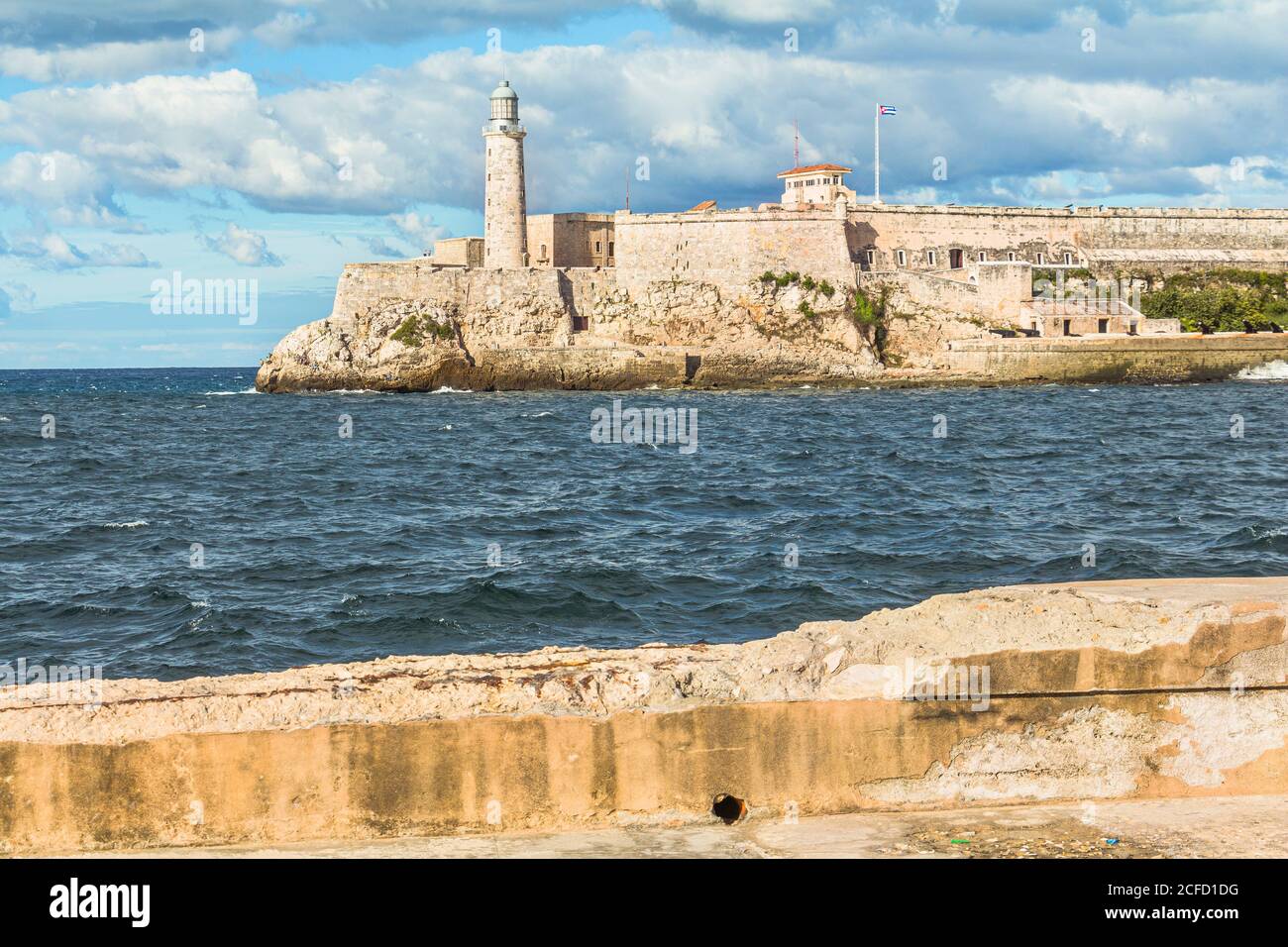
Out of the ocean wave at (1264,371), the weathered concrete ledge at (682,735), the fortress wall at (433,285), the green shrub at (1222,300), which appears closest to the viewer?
the weathered concrete ledge at (682,735)

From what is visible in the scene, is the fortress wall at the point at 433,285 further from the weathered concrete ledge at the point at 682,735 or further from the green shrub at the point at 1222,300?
the weathered concrete ledge at the point at 682,735

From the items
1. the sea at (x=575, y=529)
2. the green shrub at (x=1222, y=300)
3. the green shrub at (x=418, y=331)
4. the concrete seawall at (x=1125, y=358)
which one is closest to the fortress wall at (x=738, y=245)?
the concrete seawall at (x=1125, y=358)

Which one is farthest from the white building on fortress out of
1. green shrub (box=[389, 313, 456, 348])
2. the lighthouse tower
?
green shrub (box=[389, 313, 456, 348])

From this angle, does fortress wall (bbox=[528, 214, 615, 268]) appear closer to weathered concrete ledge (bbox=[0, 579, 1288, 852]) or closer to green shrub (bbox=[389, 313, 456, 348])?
green shrub (bbox=[389, 313, 456, 348])

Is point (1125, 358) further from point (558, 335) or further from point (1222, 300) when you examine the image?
point (558, 335)

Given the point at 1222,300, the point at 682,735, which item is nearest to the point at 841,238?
the point at 1222,300

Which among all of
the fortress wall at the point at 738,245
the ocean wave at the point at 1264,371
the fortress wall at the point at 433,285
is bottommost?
the ocean wave at the point at 1264,371
